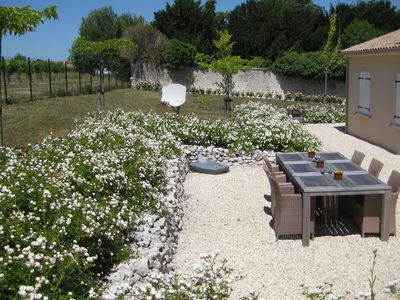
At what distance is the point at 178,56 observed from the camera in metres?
28.8

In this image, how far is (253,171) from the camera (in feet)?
31.7

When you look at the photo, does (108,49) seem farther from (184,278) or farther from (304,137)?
(184,278)

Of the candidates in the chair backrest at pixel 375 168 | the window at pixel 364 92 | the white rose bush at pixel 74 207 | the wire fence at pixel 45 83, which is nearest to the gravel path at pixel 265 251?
the white rose bush at pixel 74 207

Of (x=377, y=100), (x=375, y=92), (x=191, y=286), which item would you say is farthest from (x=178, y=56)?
(x=191, y=286)

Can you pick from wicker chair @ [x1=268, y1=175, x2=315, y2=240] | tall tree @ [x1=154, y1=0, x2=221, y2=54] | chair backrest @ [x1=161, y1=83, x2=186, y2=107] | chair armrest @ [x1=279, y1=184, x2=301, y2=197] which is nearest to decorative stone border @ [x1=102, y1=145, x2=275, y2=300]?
wicker chair @ [x1=268, y1=175, x2=315, y2=240]

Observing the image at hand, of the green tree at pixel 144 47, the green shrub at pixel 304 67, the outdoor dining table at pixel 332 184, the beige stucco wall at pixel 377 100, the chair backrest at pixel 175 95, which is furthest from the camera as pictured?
the green tree at pixel 144 47

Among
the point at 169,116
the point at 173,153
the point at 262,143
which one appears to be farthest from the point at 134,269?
the point at 169,116

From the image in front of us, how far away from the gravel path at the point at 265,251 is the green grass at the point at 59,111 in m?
6.50

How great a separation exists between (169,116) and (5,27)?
4.65 metres

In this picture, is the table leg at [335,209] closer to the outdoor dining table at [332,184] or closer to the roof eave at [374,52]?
the outdoor dining table at [332,184]

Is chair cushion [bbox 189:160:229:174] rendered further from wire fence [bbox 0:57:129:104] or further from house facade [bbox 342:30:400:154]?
wire fence [bbox 0:57:129:104]

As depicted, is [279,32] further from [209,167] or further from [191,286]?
[191,286]

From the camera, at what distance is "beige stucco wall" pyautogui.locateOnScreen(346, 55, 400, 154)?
11172mm

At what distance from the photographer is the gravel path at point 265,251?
190 inches
